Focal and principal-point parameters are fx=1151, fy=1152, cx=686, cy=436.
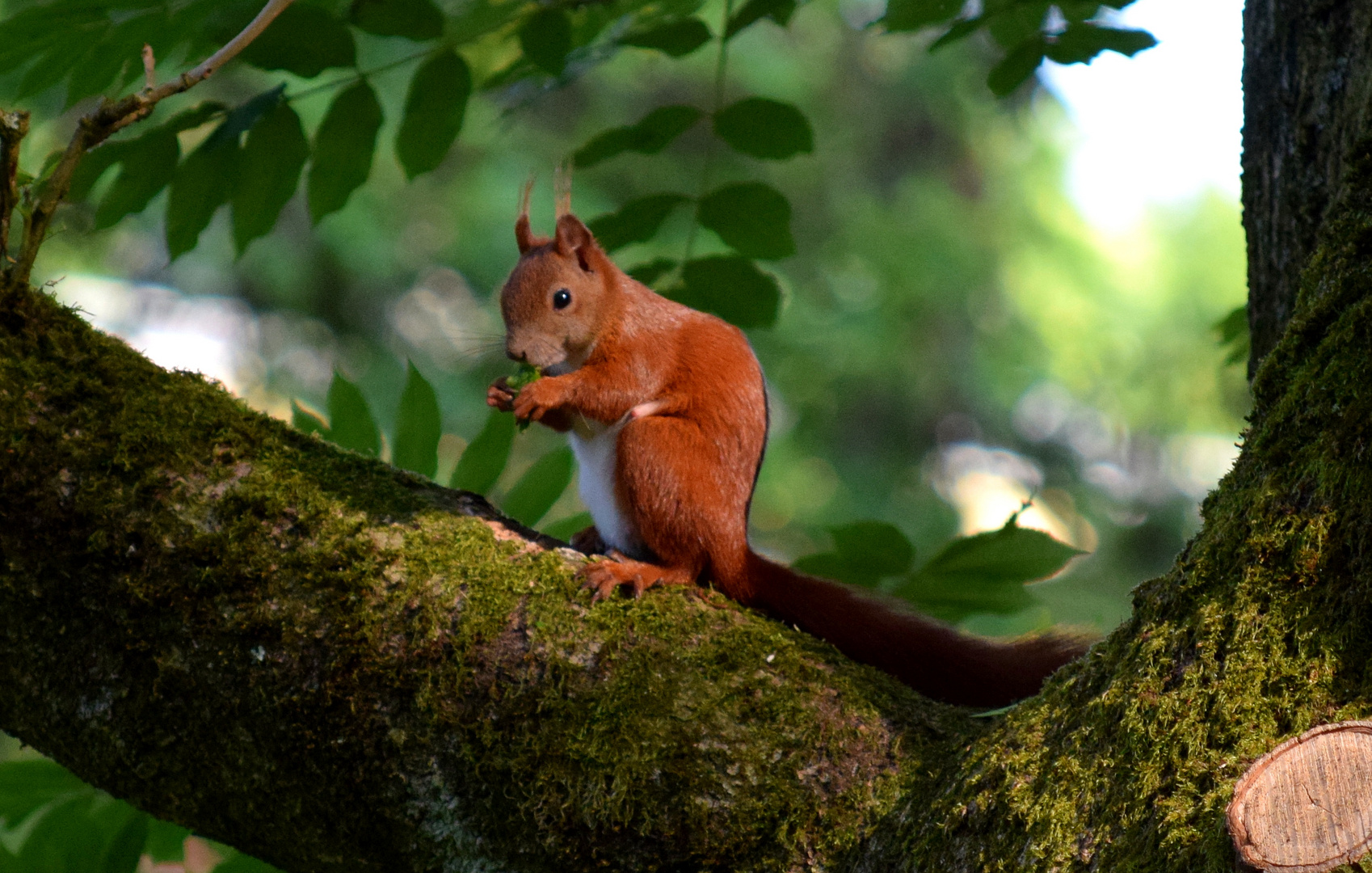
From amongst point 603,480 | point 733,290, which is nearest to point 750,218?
point 733,290

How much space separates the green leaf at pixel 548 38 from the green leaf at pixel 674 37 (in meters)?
0.12

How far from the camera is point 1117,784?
1162 millimetres

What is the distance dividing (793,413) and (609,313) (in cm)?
566

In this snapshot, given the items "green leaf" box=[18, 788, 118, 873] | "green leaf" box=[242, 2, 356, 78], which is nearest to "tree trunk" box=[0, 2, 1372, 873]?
"green leaf" box=[18, 788, 118, 873]

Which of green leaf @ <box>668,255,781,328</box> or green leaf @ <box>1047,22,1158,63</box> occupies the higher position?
green leaf @ <box>1047,22,1158,63</box>

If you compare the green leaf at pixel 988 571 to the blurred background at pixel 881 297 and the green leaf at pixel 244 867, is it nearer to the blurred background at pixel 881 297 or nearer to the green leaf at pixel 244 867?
the green leaf at pixel 244 867

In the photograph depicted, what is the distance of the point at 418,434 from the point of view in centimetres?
203

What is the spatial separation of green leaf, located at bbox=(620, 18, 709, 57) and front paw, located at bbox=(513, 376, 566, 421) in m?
0.64

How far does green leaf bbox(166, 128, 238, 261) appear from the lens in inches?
76.3

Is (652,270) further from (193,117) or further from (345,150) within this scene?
(193,117)

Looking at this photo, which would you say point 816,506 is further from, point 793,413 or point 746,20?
point 746,20

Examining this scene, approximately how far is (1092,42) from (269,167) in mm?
1493

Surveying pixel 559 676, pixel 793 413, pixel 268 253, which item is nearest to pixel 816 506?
pixel 793 413

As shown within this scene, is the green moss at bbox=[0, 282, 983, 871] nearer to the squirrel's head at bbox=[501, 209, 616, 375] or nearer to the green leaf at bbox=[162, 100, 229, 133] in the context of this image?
the green leaf at bbox=[162, 100, 229, 133]
